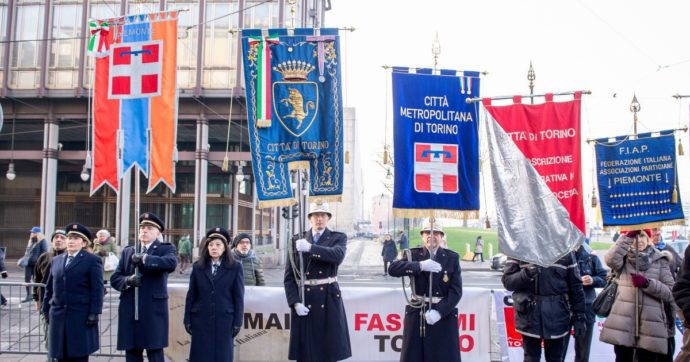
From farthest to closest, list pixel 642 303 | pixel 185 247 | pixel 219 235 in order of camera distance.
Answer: pixel 185 247, pixel 219 235, pixel 642 303

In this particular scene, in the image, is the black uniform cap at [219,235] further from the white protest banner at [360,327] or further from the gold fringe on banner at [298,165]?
the white protest banner at [360,327]

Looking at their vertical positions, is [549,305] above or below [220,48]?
below

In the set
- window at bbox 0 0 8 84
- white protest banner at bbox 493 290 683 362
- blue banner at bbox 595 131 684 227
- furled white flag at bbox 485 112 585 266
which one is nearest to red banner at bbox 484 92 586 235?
furled white flag at bbox 485 112 585 266

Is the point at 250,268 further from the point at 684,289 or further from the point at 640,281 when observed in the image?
the point at 684,289

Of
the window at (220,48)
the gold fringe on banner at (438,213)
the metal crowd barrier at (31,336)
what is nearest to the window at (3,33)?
the window at (220,48)

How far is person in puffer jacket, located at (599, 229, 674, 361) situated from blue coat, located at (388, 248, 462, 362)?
1809mm

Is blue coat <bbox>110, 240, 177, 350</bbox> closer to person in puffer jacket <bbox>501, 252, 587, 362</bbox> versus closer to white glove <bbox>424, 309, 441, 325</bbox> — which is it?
white glove <bbox>424, 309, 441, 325</bbox>

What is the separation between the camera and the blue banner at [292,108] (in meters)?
7.70

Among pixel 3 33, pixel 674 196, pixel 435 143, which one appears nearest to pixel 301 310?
pixel 435 143

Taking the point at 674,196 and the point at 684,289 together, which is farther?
the point at 674,196

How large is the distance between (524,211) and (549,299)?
1026 mm

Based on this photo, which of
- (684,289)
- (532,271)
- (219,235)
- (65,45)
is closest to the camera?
(684,289)

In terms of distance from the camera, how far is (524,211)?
6.80 m

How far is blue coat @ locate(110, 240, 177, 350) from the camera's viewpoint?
701 centimetres
